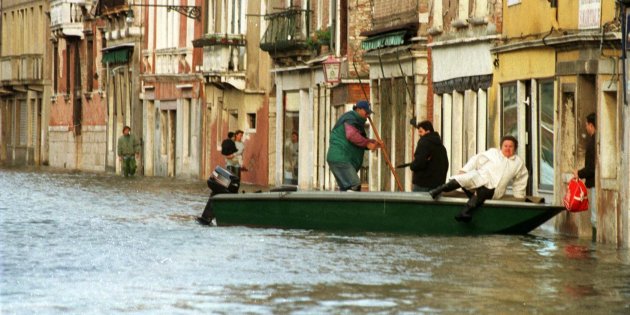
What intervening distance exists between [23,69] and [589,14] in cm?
6199

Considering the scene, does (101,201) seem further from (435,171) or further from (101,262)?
(101,262)

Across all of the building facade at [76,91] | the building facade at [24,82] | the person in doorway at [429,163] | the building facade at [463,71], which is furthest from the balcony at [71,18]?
the person in doorway at [429,163]

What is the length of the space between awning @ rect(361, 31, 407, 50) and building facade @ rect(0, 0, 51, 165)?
4076 centimetres

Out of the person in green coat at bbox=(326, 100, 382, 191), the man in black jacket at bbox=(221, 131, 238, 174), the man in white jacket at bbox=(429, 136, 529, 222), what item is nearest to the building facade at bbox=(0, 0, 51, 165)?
the man in black jacket at bbox=(221, 131, 238, 174)

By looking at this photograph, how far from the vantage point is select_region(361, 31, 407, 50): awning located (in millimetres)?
42166

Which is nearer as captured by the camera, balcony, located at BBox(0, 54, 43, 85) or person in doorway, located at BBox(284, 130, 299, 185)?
person in doorway, located at BBox(284, 130, 299, 185)

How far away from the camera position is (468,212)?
2461 cm

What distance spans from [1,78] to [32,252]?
6962 cm

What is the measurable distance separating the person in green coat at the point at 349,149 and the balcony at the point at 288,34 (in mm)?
22767

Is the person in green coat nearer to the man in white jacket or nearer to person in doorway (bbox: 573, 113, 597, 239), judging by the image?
the man in white jacket

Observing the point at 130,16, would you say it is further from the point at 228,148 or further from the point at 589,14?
the point at 589,14

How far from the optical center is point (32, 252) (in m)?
22.1

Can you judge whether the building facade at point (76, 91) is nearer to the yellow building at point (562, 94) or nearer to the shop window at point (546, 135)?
the yellow building at point (562, 94)

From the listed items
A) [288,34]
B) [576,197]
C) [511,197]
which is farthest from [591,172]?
[288,34]
